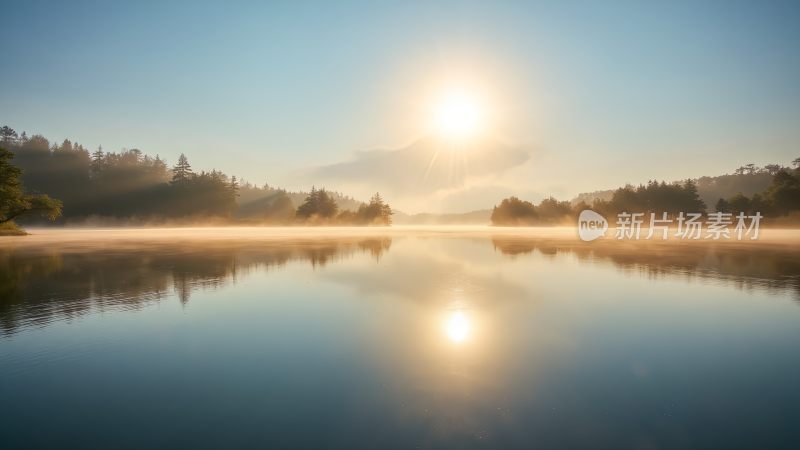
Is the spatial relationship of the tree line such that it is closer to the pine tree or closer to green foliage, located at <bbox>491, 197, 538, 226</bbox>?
green foliage, located at <bbox>491, 197, 538, 226</bbox>

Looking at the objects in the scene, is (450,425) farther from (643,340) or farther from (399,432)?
(643,340)

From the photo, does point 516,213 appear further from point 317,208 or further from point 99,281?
point 99,281

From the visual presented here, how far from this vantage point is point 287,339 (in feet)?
35.4

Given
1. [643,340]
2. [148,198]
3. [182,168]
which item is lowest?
[643,340]

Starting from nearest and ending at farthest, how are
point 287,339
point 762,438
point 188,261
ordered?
point 762,438
point 287,339
point 188,261

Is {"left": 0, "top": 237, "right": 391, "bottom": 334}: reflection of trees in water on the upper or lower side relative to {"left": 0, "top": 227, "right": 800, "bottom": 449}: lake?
upper

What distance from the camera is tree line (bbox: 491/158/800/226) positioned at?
110 meters

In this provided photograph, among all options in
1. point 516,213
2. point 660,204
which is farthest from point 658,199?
point 516,213

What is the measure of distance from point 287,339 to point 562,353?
7.82 metres

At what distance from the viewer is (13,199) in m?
58.6

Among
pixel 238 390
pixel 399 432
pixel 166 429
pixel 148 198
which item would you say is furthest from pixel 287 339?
pixel 148 198

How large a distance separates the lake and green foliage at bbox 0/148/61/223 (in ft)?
195

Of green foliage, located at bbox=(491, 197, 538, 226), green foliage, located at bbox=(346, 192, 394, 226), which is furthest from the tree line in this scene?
green foliage, located at bbox=(346, 192, 394, 226)

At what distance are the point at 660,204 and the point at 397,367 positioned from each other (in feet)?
540
